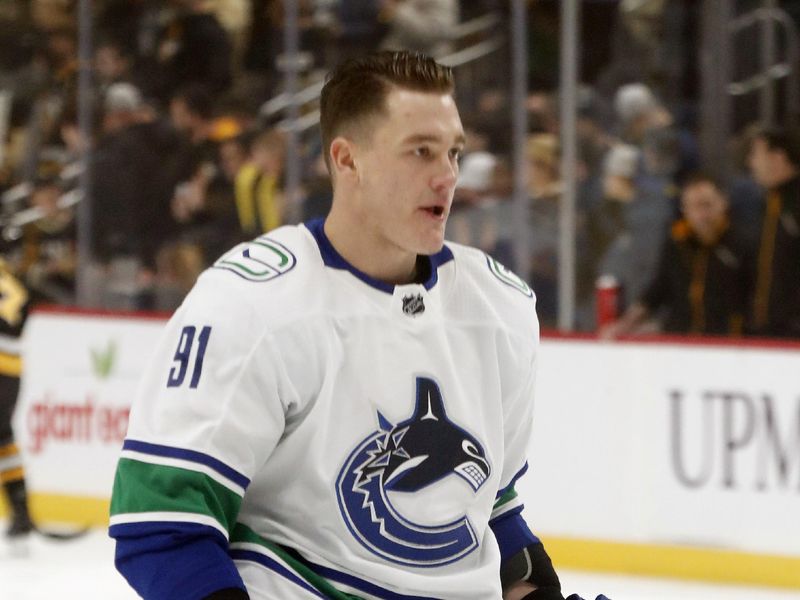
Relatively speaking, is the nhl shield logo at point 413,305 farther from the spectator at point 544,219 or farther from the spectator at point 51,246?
the spectator at point 51,246

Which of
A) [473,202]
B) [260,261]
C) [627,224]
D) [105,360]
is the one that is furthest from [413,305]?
[105,360]

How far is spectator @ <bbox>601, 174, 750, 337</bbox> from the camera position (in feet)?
16.3

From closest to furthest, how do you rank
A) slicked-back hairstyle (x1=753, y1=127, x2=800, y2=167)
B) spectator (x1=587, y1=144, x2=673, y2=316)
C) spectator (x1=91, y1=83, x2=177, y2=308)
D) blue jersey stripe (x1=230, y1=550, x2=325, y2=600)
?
blue jersey stripe (x1=230, y1=550, x2=325, y2=600)
slicked-back hairstyle (x1=753, y1=127, x2=800, y2=167)
spectator (x1=587, y1=144, x2=673, y2=316)
spectator (x1=91, y1=83, x2=177, y2=308)

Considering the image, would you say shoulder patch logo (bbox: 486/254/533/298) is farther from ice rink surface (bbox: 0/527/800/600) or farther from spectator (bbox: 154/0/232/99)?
spectator (bbox: 154/0/232/99)

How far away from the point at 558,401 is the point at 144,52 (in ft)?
8.08

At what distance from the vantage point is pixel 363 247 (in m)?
1.71

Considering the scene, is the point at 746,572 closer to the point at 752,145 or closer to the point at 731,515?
the point at 731,515

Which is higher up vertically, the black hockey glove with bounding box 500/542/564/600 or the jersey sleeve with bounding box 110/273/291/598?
the jersey sleeve with bounding box 110/273/291/598

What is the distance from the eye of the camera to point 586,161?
5.37 meters

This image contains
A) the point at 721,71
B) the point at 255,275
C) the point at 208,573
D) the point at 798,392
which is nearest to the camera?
the point at 208,573

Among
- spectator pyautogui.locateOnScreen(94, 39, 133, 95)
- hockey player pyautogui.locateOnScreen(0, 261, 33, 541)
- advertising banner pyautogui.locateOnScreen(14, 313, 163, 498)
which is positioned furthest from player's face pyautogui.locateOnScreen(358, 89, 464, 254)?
spectator pyautogui.locateOnScreen(94, 39, 133, 95)

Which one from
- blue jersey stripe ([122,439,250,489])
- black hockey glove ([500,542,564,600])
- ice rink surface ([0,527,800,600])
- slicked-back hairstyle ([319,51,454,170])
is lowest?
ice rink surface ([0,527,800,600])

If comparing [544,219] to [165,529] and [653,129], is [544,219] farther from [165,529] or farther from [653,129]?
[165,529]

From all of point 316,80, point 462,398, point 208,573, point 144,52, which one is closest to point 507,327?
point 462,398
